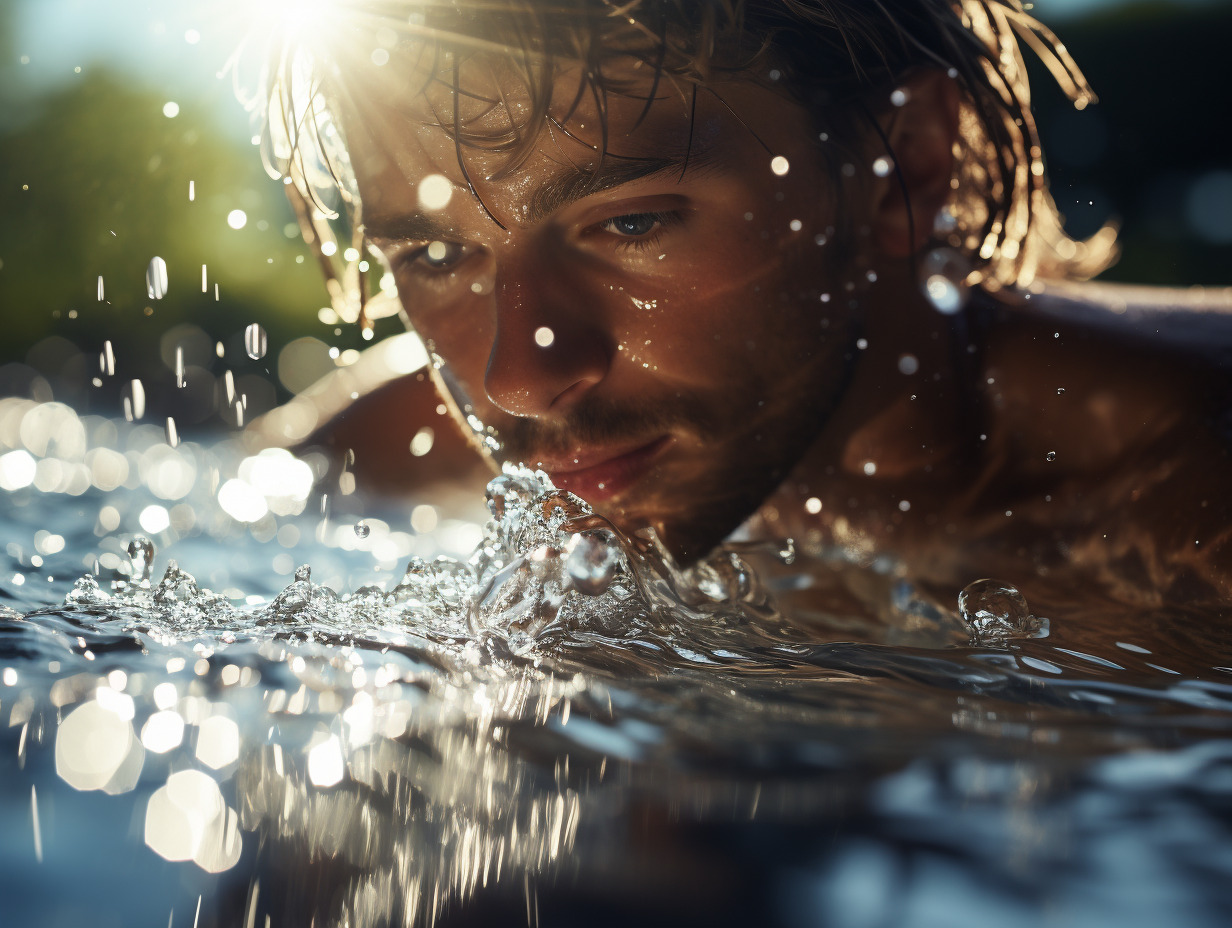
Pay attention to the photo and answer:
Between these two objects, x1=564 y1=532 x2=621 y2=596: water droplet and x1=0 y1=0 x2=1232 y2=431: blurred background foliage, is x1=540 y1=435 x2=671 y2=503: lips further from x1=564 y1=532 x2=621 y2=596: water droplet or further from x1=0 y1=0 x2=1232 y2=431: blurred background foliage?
x1=0 y1=0 x2=1232 y2=431: blurred background foliage

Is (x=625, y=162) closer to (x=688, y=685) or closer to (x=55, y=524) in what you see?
(x=688, y=685)

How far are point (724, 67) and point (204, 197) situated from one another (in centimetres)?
221

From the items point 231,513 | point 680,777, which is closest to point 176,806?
point 680,777

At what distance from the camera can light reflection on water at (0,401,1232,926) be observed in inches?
15.4

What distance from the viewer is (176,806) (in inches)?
18.1

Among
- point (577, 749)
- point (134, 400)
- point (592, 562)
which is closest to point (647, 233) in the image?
point (592, 562)

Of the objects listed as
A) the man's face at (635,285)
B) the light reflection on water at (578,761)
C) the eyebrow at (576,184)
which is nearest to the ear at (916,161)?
the man's face at (635,285)

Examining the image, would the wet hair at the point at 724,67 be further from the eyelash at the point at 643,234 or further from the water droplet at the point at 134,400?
the water droplet at the point at 134,400

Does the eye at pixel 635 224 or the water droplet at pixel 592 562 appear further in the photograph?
the eye at pixel 635 224

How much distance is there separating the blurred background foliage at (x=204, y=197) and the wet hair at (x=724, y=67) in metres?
0.12

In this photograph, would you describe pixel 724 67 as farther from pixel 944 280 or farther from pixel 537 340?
pixel 944 280

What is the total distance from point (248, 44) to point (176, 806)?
4.77 feet

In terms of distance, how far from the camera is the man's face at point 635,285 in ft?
3.34

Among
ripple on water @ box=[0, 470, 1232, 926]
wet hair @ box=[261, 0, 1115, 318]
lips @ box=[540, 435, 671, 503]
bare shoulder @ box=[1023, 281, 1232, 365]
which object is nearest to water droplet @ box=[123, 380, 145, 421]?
wet hair @ box=[261, 0, 1115, 318]
